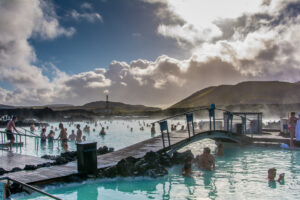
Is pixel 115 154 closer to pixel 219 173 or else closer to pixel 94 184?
pixel 94 184

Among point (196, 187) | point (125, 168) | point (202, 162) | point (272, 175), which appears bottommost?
point (196, 187)

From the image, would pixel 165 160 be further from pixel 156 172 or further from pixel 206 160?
pixel 206 160

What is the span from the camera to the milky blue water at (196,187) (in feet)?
32.1

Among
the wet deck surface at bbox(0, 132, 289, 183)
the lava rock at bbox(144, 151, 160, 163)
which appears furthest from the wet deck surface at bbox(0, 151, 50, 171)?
the lava rock at bbox(144, 151, 160, 163)

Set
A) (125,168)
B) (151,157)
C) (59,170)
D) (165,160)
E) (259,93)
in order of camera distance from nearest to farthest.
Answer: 1. (59,170)
2. (125,168)
3. (151,157)
4. (165,160)
5. (259,93)

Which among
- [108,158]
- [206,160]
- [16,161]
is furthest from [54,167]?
[206,160]

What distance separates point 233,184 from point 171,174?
3099mm

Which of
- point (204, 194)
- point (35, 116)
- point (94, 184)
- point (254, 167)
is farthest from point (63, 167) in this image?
point (35, 116)

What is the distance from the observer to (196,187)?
11.0 metres

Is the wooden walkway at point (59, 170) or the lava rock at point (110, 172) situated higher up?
the wooden walkway at point (59, 170)

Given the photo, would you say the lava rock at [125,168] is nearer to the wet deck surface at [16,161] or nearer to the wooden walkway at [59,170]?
the wooden walkway at [59,170]

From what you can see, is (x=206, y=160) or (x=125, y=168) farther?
(x=206, y=160)

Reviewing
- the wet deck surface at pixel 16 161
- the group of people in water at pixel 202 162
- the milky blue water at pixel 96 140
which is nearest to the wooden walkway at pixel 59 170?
the wet deck surface at pixel 16 161

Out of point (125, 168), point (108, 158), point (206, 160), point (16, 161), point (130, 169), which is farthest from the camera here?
point (206, 160)
